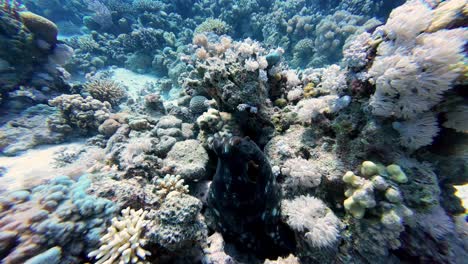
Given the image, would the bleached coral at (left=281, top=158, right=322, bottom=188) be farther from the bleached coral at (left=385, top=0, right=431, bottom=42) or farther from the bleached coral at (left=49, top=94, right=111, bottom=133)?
the bleached coral at (left=49, top=94, right=111, bottom=133)

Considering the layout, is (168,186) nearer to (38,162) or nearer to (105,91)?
(38,162)

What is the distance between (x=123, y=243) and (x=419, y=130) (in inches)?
139

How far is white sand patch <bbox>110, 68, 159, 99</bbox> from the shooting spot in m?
9.76

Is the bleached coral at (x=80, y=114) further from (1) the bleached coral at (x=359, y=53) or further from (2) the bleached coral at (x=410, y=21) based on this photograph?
(2) the bleached coral at (x=410, y=21)

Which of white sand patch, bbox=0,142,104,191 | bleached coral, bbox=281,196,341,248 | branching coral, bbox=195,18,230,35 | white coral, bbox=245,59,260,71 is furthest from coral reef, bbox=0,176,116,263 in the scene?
branching coral, bbox=195,18,230,35

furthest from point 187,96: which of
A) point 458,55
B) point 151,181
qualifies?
point 458,55

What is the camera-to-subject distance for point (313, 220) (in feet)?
7.61

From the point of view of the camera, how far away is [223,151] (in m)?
2.15

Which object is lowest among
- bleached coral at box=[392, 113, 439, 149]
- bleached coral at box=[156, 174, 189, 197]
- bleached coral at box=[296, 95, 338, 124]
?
bleached coral at box=[156, 174, 189, 197]

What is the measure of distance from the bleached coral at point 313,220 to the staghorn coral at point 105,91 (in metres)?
7.22

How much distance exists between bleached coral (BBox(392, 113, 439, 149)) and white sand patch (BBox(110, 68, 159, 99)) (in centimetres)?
Answer: 969

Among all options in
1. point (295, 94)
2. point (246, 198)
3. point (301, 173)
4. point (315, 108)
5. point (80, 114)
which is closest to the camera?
point (246, 198)

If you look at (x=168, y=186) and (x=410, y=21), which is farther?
(x=168, y=186)

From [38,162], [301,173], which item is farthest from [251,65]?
[38,162]
